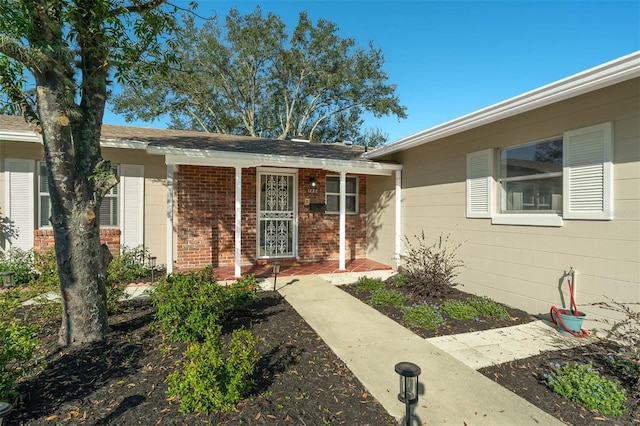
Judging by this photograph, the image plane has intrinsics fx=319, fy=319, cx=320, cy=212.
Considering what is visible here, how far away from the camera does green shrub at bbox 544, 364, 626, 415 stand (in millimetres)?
2520

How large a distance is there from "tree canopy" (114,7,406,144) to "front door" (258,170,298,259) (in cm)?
1166

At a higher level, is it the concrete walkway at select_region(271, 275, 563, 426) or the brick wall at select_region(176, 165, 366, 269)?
the brick wall at select_region(176, 165, 366, 269)

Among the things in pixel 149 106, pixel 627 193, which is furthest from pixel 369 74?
pixel 627 193

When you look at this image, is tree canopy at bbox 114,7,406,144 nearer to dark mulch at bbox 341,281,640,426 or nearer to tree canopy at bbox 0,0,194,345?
tree canopy at bbox 0,0,194,345

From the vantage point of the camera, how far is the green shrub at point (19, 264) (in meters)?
6.01

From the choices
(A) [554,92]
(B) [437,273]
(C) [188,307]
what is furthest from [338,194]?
(C) [188,307]

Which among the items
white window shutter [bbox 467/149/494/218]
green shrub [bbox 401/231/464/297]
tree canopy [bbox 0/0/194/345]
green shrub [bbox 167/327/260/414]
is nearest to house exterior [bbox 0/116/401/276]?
green shrub [bbox 401/231/464/297]

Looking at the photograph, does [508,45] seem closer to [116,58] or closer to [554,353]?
[554,353]

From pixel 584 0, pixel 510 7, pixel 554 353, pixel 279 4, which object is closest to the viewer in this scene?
pixel 554 353

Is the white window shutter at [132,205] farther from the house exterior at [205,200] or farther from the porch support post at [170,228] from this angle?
the porch support post at [170,228]

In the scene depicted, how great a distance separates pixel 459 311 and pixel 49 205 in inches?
312

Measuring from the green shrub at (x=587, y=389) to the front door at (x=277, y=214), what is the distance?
6144mm

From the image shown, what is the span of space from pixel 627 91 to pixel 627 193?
115cm

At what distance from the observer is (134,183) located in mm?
6953
